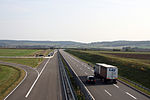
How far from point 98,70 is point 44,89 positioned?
44.9ft

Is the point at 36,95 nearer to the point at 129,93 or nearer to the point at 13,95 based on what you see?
the point at 13,95

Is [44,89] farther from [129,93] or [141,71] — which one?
[141,71]

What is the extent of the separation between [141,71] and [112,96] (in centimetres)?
2113

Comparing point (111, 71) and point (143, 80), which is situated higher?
point (111, 71)

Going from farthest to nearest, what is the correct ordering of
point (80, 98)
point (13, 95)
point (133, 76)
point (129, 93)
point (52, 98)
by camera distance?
point (133, 76) → point (129, 93) → point (13, 95) → point (52, 98) → point (80, 98)

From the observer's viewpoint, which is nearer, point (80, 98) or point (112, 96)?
point (80, 98)

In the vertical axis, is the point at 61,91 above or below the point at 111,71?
below

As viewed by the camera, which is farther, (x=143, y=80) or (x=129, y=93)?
→ (x=143, y=80)

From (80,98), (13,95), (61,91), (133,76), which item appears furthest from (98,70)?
(13,95)

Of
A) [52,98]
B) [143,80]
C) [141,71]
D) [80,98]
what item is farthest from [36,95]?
[141,71]

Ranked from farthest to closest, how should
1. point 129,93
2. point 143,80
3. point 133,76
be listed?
1. point 133,76
2. point 143,80
3. point 129,93

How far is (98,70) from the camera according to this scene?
34.5m

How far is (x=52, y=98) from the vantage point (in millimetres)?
21094

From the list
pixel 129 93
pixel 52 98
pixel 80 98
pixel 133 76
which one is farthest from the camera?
pixel 133 76
